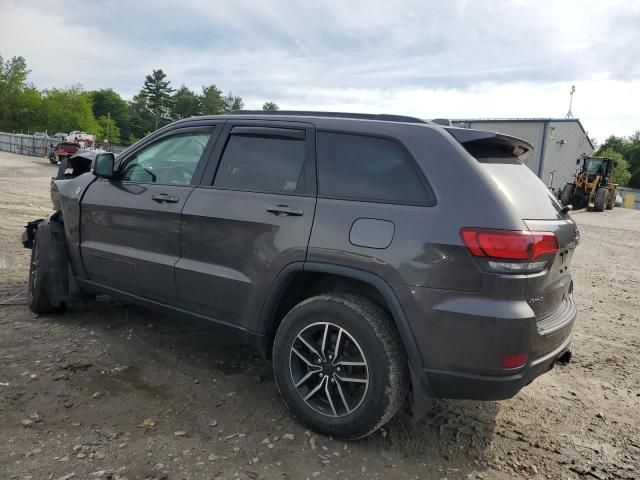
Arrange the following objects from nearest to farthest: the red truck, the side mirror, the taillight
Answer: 1. the taillight
2. the side mirror
3. the red truck

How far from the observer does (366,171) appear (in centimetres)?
287

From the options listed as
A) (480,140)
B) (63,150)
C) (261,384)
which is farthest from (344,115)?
(63,150)

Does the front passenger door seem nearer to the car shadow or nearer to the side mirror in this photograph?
the side mirror

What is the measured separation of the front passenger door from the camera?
352cm

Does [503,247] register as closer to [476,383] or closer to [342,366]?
[476,383]

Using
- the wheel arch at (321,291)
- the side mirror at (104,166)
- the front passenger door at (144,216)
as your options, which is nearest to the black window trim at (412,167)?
the wheel arch at (321,291)

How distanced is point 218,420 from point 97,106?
129453 millimetres

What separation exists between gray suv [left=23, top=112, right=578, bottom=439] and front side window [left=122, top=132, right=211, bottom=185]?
0.06 feet

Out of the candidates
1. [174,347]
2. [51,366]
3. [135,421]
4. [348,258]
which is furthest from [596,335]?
[51,366]

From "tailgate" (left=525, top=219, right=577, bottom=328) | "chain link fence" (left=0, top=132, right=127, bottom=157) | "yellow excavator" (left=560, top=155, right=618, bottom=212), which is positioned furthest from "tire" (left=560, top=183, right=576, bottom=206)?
"chain link fence" (left=0, top=132, right=127, bottom=157)

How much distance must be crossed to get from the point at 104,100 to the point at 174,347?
127 metres

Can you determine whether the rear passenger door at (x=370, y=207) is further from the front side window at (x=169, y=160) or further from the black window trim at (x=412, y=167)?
the front side window at (x=169, y=160)

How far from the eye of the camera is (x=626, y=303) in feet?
21.5

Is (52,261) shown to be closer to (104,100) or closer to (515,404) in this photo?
(515,404)
